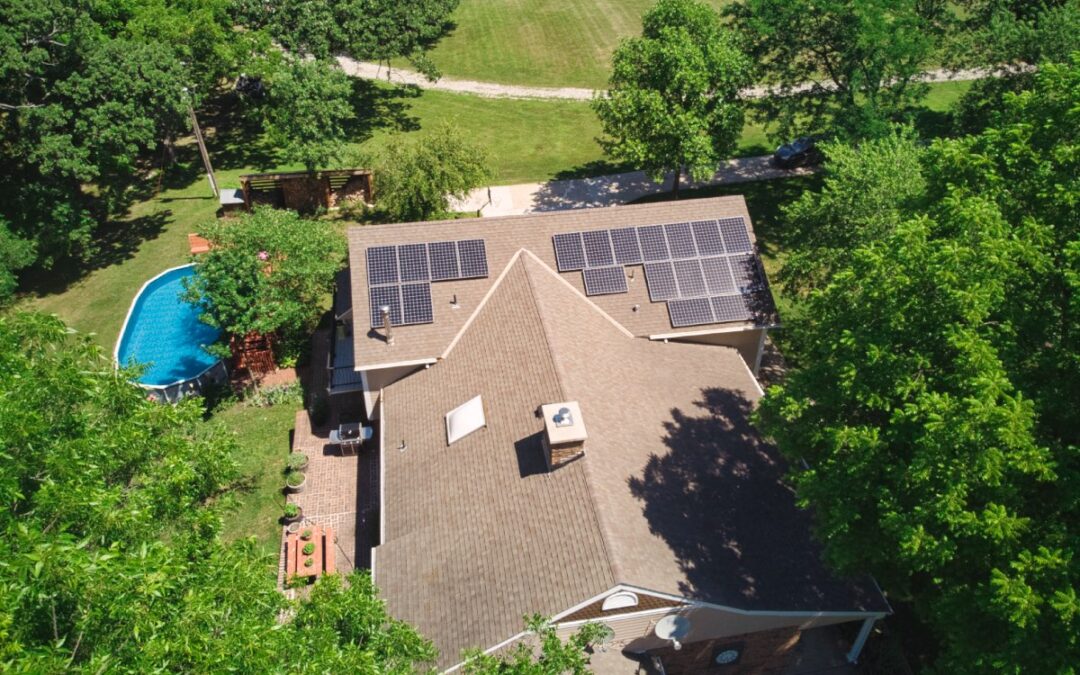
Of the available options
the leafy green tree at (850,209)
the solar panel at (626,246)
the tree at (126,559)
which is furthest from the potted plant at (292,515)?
the leafy green tree at (850,209)

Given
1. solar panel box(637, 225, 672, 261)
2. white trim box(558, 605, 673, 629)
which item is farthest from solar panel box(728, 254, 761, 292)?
white trim box(558, 605, 673, 629)

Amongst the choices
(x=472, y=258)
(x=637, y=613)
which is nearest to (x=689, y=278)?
(x=472, y=258)

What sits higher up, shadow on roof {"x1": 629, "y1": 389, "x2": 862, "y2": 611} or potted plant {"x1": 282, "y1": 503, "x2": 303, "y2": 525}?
shadow on roof {"x1": 629, "y1": 389, "x2": 862, "y2": 611}

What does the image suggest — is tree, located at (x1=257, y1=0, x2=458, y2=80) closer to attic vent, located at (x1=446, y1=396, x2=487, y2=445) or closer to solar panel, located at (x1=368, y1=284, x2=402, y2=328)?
solar panel, located at (x1=368, y1=284, x2=402, y2=328)

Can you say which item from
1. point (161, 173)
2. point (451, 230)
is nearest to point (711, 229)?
point (451, 230)

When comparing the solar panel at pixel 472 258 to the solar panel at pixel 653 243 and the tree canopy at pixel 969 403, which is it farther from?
the tree canopy at pixel 969 403

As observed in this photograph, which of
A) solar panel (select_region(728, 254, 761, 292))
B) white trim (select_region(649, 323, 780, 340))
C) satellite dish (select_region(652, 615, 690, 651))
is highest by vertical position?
solar panel (select_region(728, 254, 761, 292))
